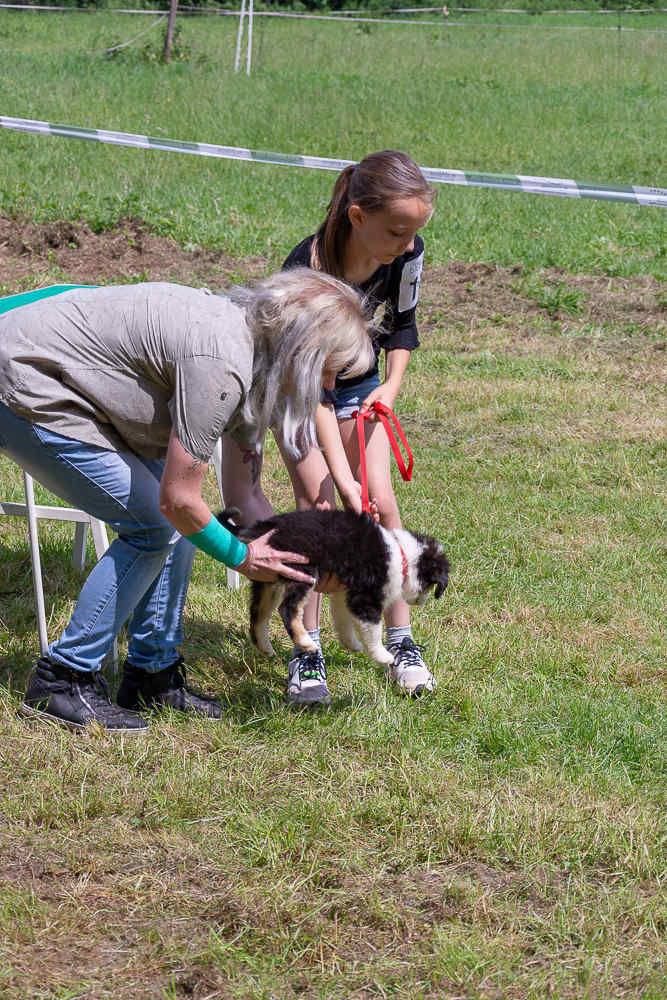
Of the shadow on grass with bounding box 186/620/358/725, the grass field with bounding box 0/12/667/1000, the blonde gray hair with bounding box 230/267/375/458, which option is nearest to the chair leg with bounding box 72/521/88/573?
the grass field with bounding box 0/12/667/1000

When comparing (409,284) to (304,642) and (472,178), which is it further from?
(472,178)

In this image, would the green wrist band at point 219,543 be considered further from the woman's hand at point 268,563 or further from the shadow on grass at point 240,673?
the shadow on grass at point 240,673

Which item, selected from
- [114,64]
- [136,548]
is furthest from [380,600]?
[114,64]

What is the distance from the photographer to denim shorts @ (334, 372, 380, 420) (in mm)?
4258

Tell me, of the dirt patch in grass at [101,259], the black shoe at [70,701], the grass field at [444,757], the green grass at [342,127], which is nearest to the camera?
the grass field at [444,757]

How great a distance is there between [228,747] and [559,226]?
8.99 m

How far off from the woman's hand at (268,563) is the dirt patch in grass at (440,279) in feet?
19.9

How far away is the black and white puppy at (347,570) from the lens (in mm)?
3652

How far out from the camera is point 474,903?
302 centimetres

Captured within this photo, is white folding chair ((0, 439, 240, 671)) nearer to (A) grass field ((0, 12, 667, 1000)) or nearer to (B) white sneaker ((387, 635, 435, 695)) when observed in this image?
(A) grass field ((0, 12, 667, 1000))

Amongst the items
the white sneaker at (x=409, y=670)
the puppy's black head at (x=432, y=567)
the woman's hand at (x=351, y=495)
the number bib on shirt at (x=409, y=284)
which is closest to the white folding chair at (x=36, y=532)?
the woman's hand at (x=351, y=495)

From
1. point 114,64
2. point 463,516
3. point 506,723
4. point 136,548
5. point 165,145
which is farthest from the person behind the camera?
point 114,64

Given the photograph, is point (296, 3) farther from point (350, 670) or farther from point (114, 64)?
point (350, 670)

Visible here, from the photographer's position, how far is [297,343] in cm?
305
